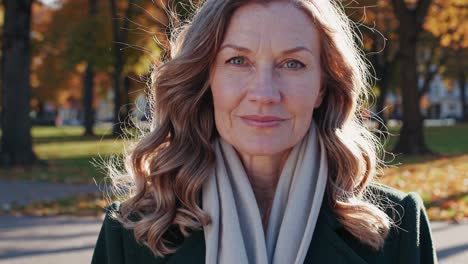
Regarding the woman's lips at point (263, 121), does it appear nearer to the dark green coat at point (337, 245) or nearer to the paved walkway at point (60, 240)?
the dark green coat at point (337, 245)

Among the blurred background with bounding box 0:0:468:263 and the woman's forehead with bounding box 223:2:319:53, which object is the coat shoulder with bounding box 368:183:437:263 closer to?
the woman's forehead with bounding box 223:2:319:53

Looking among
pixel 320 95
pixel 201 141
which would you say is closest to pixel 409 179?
pixel 320 95

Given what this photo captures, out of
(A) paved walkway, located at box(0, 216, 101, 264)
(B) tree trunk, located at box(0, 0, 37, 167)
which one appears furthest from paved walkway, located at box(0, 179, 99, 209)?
(B) tree trunk, located at box(0, 0, 37, 167)

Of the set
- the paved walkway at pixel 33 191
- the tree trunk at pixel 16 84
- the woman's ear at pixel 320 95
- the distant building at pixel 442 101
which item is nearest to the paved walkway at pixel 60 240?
the paved walkway at pixel 33 191

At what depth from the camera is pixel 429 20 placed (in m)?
24.6

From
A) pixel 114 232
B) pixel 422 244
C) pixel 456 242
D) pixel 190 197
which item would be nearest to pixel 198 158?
pixel 190 197

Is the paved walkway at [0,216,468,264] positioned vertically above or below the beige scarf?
below

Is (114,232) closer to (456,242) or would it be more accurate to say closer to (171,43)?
(171,43)

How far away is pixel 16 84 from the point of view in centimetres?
1806

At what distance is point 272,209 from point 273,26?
627 millimetres

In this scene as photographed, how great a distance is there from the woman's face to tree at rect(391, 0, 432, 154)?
711 inches

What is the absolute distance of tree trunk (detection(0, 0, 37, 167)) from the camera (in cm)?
1800

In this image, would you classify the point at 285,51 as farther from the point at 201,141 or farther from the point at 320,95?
the point at 201,141

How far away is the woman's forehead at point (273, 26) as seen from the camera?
2.44 m
